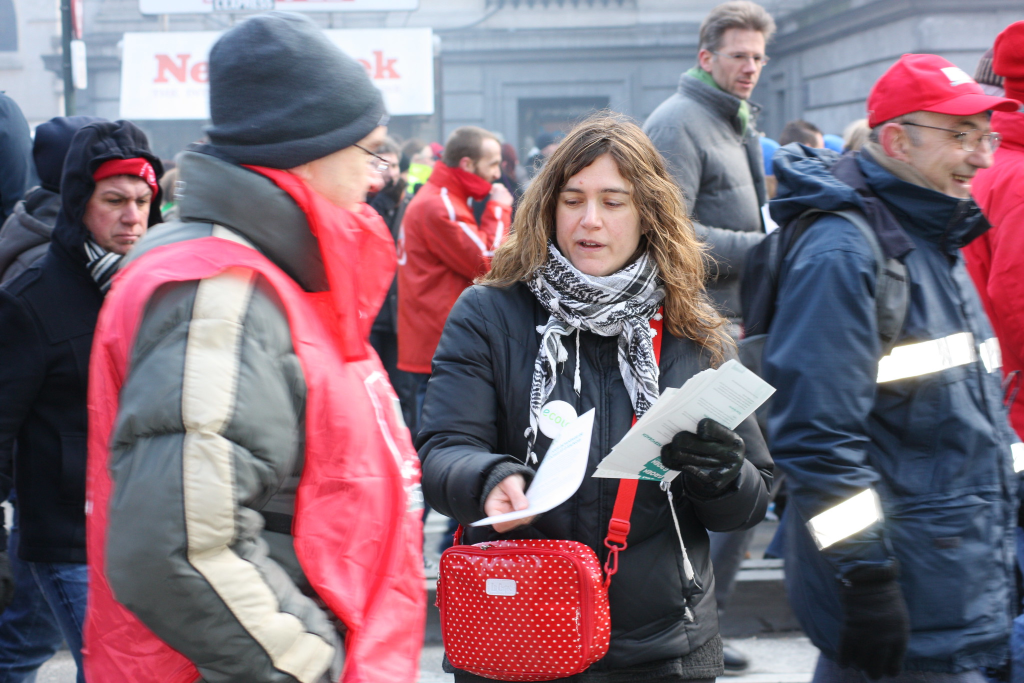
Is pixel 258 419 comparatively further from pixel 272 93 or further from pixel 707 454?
pixel 707 454

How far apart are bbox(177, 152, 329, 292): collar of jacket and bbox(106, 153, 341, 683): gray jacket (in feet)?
0.14

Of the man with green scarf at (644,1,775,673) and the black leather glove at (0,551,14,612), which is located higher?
the man with green scarf at (644,1,775,673)

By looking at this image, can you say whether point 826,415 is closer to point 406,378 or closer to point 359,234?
point 359,234

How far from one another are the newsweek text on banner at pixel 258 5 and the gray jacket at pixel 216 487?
982cm

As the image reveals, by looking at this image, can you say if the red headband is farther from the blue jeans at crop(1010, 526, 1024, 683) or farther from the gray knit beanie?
the blue jeans at crop(1010, 526, 1024, 683)

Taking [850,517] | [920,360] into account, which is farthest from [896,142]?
[850,517]

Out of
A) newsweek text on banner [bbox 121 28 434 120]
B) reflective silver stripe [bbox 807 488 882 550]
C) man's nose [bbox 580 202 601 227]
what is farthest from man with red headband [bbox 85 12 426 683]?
newsweek text on banner [bbox 121 28 434 120]

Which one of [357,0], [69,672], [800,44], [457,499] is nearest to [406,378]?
[69,672]

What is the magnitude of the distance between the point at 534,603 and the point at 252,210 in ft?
3.48

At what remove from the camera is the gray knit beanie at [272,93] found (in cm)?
152

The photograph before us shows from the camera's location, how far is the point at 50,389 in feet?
8.87

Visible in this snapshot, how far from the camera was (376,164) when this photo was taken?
1.78 metres

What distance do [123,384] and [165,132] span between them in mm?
17441

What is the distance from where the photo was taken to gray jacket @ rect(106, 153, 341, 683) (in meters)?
1.28
